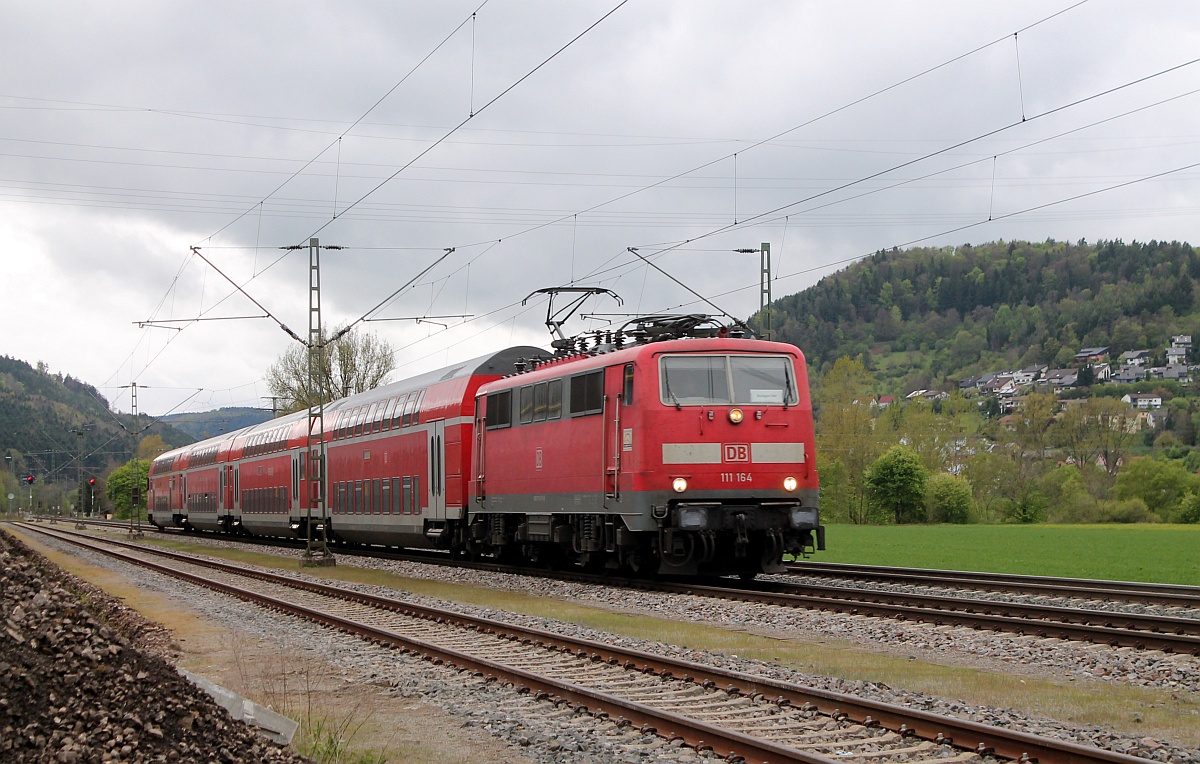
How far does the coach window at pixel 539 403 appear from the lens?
22453 millimetres

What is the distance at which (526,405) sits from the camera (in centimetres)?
2325

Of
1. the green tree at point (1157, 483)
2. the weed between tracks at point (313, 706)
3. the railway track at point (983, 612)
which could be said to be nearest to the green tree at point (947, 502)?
the green tree at point (1157, 483)

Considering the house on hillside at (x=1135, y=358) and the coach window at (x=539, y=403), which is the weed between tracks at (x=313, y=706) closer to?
the coach window at (x=539, y=403)

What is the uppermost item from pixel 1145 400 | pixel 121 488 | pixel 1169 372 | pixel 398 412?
pixel 1169 372

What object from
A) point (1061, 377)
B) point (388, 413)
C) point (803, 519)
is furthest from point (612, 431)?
point (1061, 377)

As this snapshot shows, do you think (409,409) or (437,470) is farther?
(409,409)

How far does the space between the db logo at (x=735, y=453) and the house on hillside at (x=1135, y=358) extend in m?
170

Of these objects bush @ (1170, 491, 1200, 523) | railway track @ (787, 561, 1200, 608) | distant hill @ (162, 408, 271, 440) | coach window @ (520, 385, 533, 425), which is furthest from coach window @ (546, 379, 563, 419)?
bush @ (1170, 491, 1200, 523)

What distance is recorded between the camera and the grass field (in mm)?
23594

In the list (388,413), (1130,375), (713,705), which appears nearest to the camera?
(713,705)

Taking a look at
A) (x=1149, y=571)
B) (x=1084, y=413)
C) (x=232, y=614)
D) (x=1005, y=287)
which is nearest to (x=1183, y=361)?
(x=1005, y=287)

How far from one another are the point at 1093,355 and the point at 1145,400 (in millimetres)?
15454

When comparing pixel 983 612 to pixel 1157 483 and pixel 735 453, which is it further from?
pixel 1157 483

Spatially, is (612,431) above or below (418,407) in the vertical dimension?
below
